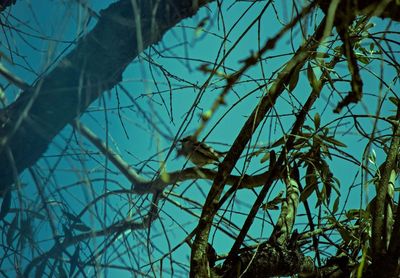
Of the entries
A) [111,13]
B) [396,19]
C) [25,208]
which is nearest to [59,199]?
[25,208]

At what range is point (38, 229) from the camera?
1.79 ft

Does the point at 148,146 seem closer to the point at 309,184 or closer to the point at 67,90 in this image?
the point at 67,90

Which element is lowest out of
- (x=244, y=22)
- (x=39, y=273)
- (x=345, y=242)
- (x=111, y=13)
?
(x=39, y=273)

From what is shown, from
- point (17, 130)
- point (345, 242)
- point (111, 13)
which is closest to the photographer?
point (17, 130)

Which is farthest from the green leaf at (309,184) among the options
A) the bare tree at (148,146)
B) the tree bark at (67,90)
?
the tree bark at (67,90)

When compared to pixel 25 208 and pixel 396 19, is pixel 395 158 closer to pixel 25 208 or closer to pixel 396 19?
pixel 396 19

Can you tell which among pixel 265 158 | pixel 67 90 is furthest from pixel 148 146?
pixel 265 158

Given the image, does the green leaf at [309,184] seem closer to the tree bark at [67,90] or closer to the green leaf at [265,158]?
the green leaf at [265,158]

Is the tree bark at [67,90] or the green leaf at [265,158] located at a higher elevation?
the green leaf at [265,158]

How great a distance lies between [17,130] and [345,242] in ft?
1.76

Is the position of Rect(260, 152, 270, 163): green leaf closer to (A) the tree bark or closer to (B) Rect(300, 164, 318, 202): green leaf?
(B) Rect(300, 164, 318, 202): green leaf

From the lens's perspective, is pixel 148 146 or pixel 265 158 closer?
pixel 148 146

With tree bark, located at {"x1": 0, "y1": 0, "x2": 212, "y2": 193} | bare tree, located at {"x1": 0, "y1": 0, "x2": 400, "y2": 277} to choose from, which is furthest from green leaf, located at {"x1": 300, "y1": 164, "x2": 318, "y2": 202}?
tree bark, located at {"x1": 0, "y1": 0, "x2": 212, "y2": 193}

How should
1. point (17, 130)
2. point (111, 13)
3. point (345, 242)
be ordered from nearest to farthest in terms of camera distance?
point (17, 130) → point (111, 13) → point (345, 242)
